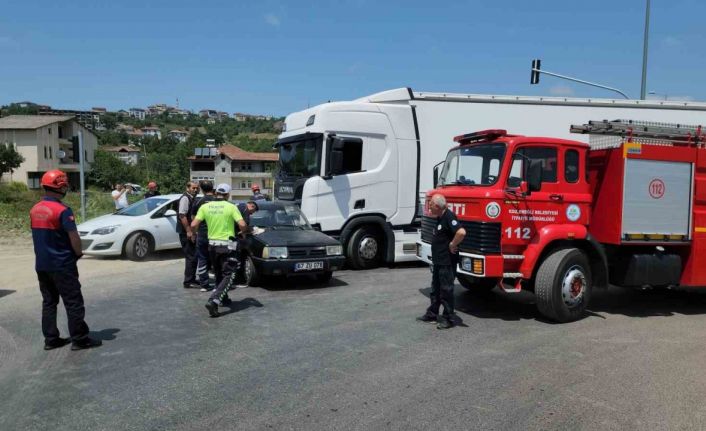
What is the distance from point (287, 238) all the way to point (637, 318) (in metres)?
5.61

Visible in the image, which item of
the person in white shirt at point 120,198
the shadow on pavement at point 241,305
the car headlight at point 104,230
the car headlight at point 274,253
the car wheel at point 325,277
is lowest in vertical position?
the shadow on pavement at point 241,305

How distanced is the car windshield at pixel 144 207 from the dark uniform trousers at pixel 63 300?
6.90 meters

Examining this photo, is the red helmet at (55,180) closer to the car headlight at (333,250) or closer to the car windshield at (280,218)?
the car windshield at (280,218)

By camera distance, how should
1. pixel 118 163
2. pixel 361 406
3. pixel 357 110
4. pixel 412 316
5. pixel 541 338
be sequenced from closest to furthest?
pixel 361 406
pixel 541 338
pixel 412 316
pixel 357 110
pixel 118 163

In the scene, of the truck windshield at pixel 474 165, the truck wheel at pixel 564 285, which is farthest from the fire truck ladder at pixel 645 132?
the truck wheel at pixel 564 285

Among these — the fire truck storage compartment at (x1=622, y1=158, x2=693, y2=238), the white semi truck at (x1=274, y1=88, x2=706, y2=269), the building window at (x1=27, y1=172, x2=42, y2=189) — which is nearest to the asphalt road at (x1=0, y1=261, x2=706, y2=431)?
the fire truck storage compartment at (x1=622, y1=158, x2=693, y2=238)

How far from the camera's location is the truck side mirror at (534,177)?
700 cm

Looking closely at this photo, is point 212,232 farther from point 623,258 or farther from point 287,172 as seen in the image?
point 623,258

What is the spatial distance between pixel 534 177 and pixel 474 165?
0.87 meters

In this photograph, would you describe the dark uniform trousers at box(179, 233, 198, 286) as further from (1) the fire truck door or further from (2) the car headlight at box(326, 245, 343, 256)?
(1) the fire truck door

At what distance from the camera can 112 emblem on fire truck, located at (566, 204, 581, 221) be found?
7268mm

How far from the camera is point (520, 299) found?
864 centimetres

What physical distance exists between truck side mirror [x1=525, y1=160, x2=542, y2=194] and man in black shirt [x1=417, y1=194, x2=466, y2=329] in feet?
3.96

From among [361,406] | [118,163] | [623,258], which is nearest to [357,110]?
[623,258]
